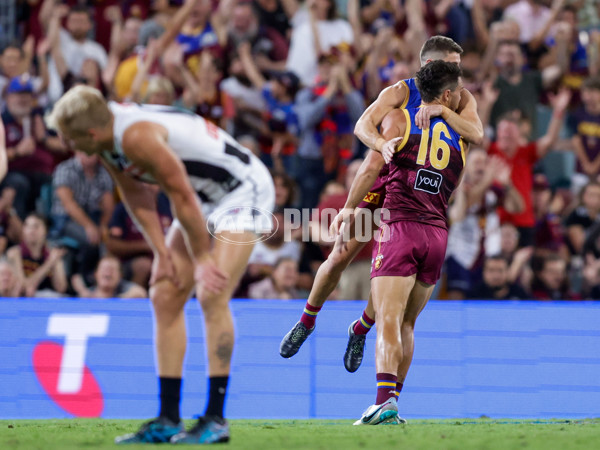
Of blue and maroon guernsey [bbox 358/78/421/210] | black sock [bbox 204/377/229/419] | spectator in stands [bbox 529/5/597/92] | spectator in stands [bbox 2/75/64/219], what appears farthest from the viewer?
spectator in stands [bbox 529/5/597/92]

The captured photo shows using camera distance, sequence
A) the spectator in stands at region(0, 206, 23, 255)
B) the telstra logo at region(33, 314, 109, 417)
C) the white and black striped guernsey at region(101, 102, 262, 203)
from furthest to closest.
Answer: the spectator in stands at region(0, 206, 23, 255)
the telstra logo at region(33, 314, 109, 417)
the white and black striped guernsey at region(101, 102, 262, 203)

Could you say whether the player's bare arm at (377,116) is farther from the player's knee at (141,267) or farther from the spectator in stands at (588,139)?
the spectator in stands at (588,139)

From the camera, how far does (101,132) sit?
4828mm

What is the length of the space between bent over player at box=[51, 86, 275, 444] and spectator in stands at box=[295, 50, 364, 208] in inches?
233

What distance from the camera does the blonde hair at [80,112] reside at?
15.6 feet

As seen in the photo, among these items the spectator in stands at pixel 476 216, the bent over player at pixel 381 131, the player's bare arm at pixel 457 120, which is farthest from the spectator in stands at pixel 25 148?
the player's bare arm at pixel 457 120

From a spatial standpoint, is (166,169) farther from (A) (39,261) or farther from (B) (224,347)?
(A) (39,261)

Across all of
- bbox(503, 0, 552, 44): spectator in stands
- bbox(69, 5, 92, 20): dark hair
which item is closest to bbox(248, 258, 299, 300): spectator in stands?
bbox(69, 5, 92, 20): dark hair

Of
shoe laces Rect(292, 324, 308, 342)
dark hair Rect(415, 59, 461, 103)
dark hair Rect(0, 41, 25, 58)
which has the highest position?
dark hair Rect(0, 41, 25, 58)

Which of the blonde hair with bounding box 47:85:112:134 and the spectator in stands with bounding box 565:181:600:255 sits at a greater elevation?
the blonde hair with bounding box 47:85:112:134

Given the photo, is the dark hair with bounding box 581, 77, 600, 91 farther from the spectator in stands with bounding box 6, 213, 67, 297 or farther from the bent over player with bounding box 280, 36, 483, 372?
the spectator in stands with bounding box 6, 213, 67, 297

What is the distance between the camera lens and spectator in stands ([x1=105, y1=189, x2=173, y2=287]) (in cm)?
1006

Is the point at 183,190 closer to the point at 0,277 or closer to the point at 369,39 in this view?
the point at 0,277

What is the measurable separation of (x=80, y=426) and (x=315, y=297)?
204 cm
